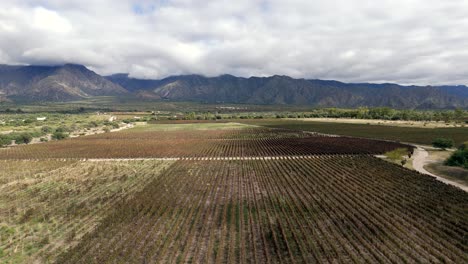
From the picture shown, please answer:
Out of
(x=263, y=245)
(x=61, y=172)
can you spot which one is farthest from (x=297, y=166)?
(x=61, y=172)

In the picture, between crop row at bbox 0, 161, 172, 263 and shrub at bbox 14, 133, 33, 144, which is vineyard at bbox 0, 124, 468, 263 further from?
shrub at bbox 14, 133, 33, 144

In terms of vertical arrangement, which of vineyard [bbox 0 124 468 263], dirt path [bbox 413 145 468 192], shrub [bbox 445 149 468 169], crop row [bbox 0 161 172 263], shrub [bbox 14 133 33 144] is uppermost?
shrub [bbox 445 149 468 169]

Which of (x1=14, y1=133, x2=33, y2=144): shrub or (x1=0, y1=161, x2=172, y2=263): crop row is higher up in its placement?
(x1=0, y1=161, x2=172, y2=263): crop row

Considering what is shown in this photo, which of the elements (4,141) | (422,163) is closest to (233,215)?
(422,163)

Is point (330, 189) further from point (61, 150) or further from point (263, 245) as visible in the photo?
point (61, 150)

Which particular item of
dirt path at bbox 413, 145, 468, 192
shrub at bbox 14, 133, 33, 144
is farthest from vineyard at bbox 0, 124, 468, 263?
shrub at bbox 14, 133, 33, 144

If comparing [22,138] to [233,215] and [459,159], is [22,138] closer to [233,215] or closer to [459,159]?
[233,215]

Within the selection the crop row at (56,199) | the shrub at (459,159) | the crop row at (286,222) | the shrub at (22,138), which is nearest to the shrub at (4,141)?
the shrub at (22,138)

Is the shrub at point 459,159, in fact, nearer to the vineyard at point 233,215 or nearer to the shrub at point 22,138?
the vineyard at point 233,215
